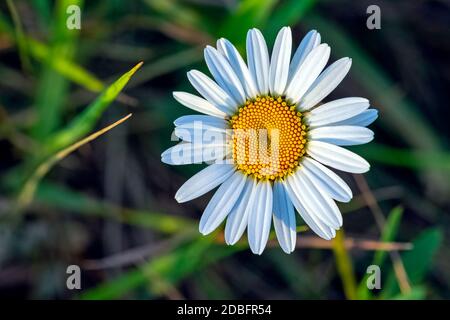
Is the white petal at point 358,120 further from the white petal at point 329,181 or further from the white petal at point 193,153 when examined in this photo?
the white petal at point 193,153

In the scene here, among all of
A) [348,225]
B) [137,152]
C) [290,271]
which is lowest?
[290,271]

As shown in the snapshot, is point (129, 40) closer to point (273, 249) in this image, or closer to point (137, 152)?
point (137, 152)

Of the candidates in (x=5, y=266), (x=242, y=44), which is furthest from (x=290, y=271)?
(x=5, y=266)

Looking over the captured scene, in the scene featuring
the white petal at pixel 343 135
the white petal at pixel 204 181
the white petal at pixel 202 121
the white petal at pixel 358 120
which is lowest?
the white petal at pixel 204 181

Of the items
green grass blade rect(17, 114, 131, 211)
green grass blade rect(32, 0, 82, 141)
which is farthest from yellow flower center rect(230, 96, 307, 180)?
green grass blade rect(32, 0, 82, 141)

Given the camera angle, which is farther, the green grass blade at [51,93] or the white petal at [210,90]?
the green grass blade at [51,93]

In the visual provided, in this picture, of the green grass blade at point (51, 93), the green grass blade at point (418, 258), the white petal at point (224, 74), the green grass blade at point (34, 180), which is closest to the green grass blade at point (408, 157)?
the green grass blade at point (418, 258)

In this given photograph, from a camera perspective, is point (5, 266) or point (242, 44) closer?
point (242, 44)
